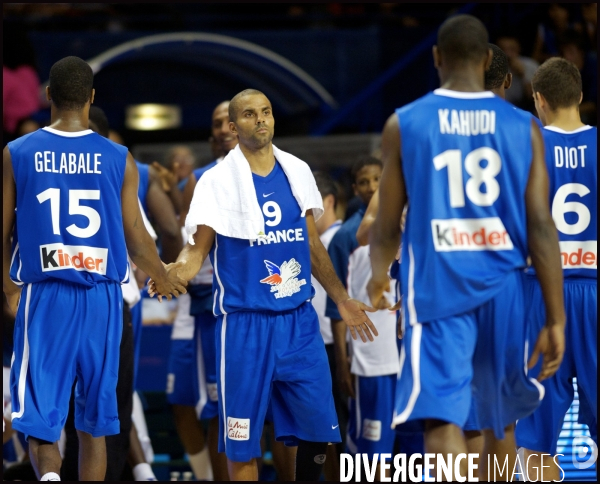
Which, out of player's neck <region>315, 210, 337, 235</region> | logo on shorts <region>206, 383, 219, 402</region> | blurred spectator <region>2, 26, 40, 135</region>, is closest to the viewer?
logo on shorts <region>206, 383, 219, 402</region>

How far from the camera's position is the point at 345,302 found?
5703mm

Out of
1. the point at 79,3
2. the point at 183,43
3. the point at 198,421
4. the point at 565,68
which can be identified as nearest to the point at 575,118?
the point at 565,68

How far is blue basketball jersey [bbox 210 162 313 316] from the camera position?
559 cm

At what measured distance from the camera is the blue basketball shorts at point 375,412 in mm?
7043

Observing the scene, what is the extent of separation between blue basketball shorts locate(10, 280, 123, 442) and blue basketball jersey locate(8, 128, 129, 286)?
0.38ft

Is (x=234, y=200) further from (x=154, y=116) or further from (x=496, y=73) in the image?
(x=154, y=116)

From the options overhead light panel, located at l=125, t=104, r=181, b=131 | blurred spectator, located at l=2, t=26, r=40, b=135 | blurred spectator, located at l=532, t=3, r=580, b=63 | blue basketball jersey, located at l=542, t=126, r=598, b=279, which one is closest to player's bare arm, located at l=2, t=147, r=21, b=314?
blue basketball jersey, located at l=542, t=126, r=598, b=279

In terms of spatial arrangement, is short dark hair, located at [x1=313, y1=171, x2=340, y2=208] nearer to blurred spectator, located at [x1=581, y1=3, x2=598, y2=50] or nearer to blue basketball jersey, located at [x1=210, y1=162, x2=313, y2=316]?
blue basketball jersey, located at [x1=210, y1=162, x2=313, y2=316]

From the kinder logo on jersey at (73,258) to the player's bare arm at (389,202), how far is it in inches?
64.4

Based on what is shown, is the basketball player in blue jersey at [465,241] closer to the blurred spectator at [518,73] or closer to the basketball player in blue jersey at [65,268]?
the basketball player in blue jersey at [65,268]

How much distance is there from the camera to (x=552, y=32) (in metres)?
12.4

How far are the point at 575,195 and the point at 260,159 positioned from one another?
1.78 m

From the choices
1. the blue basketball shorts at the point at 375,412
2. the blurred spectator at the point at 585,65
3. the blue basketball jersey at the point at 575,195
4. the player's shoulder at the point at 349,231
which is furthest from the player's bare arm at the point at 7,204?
the blurred spectator at the point at 585,65

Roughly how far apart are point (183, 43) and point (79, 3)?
2488 mm
